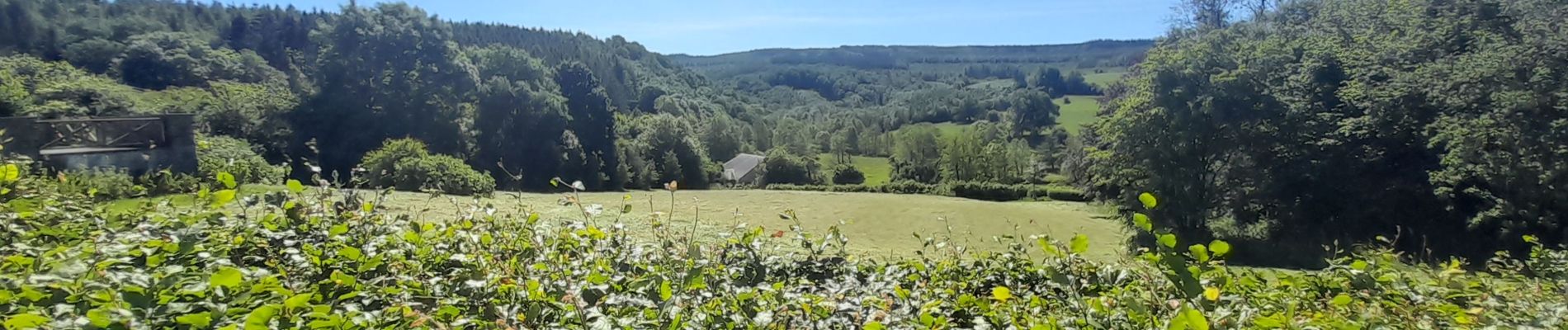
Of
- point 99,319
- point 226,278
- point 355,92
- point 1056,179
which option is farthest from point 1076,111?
point 99,319

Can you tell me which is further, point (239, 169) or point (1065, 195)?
point (1065, 195)

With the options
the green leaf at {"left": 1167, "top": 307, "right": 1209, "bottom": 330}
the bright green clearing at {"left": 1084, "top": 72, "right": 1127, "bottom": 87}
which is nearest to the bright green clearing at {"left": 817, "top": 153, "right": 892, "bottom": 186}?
the bright green clearing at {"left": 1084, "top": 72, "right": 1127, "bottom": 87}

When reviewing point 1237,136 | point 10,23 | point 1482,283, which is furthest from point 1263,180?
point 10,23

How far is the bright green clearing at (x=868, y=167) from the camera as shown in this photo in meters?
52.4

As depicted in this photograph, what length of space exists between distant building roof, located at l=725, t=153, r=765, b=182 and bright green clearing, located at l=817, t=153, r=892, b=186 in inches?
184

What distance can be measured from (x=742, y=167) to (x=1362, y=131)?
38372mm

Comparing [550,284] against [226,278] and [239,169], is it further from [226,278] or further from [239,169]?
[239,169]

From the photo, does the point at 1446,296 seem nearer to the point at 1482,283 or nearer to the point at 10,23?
the point at 1482,283

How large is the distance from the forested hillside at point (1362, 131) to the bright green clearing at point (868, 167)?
31.1 metres

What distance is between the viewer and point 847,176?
173ft

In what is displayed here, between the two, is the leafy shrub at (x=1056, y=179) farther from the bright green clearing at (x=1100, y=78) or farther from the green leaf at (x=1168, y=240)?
the bright green clearing at (x=1100, y=78)

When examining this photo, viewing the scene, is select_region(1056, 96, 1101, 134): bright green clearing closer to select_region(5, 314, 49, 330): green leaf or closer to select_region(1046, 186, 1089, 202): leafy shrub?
select_region(1046, 186, 1089, 202): leafy shrub

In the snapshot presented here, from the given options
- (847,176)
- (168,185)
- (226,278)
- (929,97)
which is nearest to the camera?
(226,278)

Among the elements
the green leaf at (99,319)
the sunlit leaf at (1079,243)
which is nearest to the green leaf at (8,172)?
the green leaf at (99,319)
